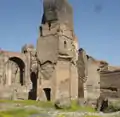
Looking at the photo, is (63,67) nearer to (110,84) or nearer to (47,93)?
(47,93)

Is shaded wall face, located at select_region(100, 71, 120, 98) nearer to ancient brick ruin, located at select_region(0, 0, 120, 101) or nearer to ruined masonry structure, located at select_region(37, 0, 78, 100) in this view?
ancient brick ruin, located at select_region(0, 0, 120, 101)

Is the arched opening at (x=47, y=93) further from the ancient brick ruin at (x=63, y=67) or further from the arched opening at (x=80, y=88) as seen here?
the arched opening at (x=80, y=88)

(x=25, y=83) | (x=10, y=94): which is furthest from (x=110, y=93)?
(x=25, y=83)

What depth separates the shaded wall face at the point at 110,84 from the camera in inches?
1166

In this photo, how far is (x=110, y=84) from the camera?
3045 cm

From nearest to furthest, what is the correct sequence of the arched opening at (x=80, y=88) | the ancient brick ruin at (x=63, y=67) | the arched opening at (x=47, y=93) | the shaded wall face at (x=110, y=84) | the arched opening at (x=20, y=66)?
the shaded wall face at (x=110, y=84) < the ancient brick ruin at (x=63, y=67) < the arched opening at (x=47, y=93) < the arched opening at (x=80, y=88) < the arched opening at (x=20, y=66)

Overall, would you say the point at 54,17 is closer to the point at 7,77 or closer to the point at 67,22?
the point at 67,22

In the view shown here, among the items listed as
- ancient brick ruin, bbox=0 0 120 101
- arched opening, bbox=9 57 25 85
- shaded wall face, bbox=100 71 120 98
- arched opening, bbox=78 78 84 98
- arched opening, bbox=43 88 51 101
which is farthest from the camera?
arched opening, bbox=9 57 25 85

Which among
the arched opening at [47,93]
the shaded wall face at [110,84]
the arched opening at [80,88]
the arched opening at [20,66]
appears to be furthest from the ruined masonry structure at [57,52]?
the arched opening at [20,66]

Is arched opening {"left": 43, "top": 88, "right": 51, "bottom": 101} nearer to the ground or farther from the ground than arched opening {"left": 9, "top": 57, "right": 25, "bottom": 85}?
nearer to the ground

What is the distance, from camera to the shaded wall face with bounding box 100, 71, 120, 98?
2961cm

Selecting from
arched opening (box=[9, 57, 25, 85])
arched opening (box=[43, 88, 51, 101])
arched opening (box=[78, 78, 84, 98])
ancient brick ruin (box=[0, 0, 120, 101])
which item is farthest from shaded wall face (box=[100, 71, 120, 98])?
arched opening (box=[9, 57, 25, 85])

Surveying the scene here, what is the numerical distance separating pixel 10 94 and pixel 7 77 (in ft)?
46.3

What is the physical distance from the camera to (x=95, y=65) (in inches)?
1310
